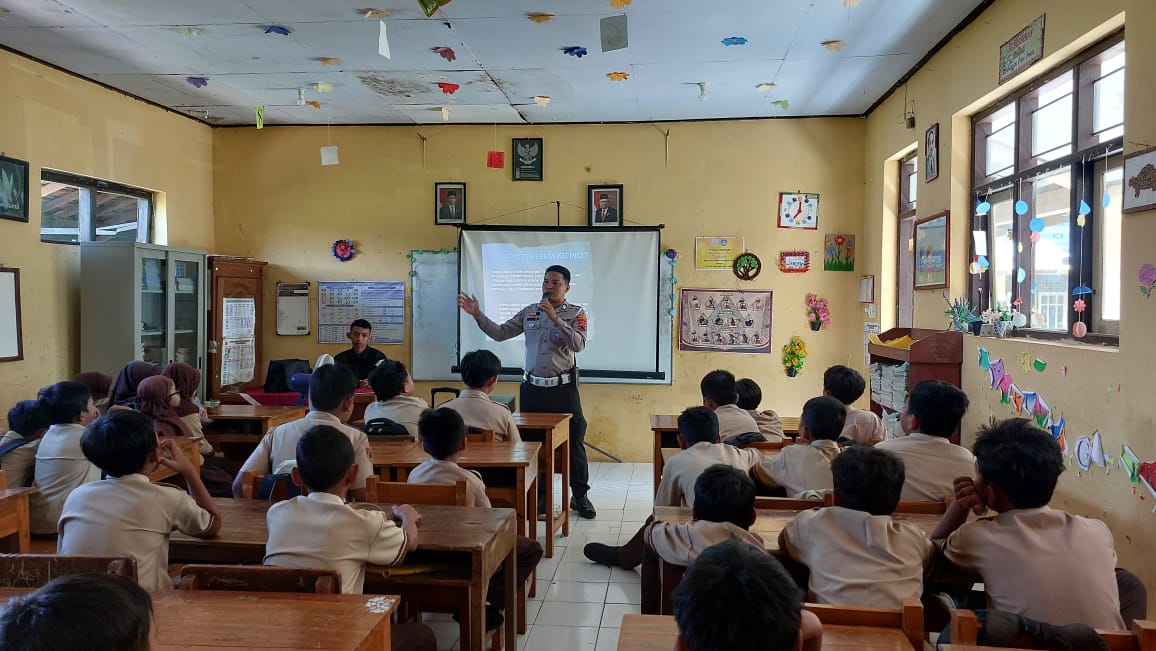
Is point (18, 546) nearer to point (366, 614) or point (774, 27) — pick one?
point (366, 614)

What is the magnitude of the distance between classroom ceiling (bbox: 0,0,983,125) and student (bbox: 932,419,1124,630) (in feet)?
8.93

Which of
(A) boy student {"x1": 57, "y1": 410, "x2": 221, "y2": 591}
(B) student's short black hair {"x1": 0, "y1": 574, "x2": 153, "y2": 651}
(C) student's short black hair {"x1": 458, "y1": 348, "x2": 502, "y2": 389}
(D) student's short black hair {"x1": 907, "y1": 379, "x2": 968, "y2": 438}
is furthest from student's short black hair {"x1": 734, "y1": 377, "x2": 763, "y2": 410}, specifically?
(B) student's short black hair {"x1": 0, "y1": 574, "x2": 153, "y2": 651}

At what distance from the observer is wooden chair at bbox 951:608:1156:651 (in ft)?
4.20

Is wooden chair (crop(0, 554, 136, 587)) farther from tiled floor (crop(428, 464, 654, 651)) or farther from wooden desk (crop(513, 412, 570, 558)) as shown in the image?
wooden desk (crop(513, 412, 570, 558))

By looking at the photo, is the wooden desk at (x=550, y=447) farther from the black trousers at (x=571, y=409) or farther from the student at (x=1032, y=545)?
the student at (x=1032, y=545)

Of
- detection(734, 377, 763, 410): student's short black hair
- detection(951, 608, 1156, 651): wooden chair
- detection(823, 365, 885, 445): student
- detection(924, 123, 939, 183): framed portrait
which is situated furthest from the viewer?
detection(924, 123, 939, 183): framed portrait

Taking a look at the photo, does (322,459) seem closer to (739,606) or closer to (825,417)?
(739,606)

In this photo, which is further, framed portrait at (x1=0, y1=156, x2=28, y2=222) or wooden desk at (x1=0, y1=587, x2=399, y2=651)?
framed portrait at (x1=0, y1=156, x2=28, y2=222)

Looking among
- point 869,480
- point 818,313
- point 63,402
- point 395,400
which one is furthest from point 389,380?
point 818,313

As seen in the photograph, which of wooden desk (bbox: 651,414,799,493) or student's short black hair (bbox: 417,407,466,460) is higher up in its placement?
student's short black hair (bbox: 417,407,466,460)

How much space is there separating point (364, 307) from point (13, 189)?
260 centimetres

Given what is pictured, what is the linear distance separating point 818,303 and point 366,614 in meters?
5.22

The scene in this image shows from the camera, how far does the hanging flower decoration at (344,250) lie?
21.5ft

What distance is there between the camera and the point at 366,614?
150 centimetres
